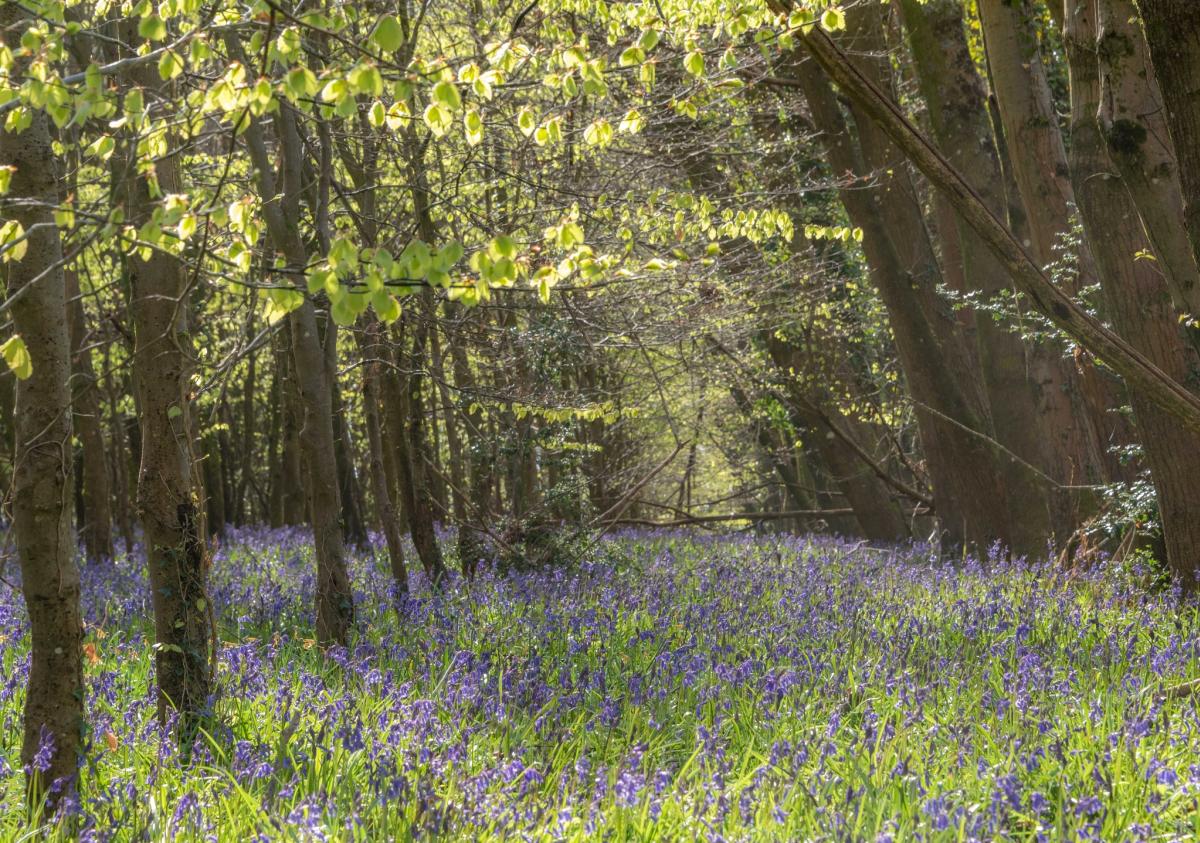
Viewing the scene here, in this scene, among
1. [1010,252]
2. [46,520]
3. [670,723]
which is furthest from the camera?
[670,723]

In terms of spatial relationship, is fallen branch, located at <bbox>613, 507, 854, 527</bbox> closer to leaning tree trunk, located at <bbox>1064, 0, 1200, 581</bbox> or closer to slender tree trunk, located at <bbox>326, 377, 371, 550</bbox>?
slender tree trunk, located at <bbox>326, 377, 371, 550</bbox>

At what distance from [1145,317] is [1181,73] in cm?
313

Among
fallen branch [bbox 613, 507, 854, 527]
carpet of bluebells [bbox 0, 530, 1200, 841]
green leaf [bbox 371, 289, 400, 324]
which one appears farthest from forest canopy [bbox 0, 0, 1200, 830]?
carpet of bluebells [bbox 0, 530, 1200, 841]

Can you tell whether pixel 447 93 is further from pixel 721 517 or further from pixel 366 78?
pixel 721 517

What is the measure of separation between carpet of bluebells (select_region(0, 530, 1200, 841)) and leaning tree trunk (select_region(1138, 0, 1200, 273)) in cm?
221

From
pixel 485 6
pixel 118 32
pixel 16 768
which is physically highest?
pixel 485 6

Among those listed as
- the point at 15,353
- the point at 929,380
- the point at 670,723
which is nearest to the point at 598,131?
the point at 15,353

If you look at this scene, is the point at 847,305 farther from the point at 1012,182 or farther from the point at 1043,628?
the point at 1043,628

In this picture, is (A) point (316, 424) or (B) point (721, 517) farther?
(B) point (721, 517)

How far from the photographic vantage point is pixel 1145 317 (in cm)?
745

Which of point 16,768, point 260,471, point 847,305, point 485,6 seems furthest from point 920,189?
point 260,471

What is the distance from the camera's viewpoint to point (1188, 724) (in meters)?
4.69

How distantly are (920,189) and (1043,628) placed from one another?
546 inches

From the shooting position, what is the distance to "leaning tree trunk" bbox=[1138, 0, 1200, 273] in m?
4.57
